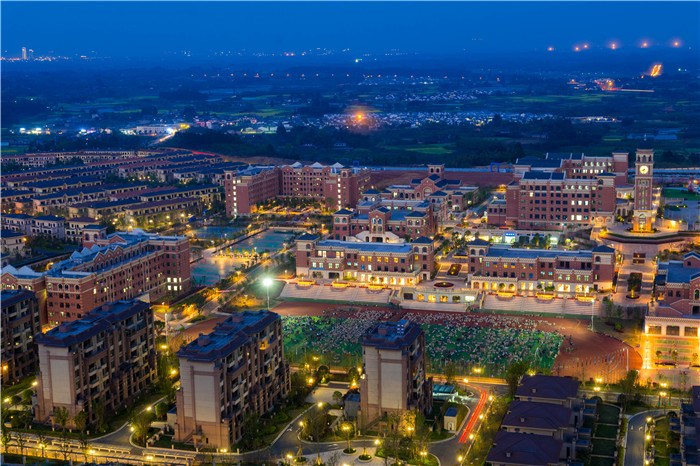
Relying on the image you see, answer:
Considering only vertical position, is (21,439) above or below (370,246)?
below

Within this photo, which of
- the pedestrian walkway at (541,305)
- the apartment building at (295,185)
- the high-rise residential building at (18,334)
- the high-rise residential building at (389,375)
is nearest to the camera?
the high-rise residential building at (389,375)

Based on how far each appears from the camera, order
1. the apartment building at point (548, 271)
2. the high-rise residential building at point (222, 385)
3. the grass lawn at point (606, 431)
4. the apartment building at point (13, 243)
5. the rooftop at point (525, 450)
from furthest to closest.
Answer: the apartment building at point (13, 243), the apartment building at point (548, 271), the grass lawn at point (606, 431), the high-rise residential building at point (222, 385), the rooftop at point (525, 450)

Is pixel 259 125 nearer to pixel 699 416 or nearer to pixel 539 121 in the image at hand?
pixel 539 121

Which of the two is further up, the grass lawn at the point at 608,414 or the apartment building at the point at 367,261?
the apartment building at the point at 367,261

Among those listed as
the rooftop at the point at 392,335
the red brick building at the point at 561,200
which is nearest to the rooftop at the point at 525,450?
the rooftop at the point at 392,335

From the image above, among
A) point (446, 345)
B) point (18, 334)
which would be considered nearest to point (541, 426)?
point (446, 345)

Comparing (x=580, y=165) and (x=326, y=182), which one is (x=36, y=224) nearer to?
(x=326, y=182)

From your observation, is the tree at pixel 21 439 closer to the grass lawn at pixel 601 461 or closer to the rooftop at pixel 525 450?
the rooftop at pixel 525 450
